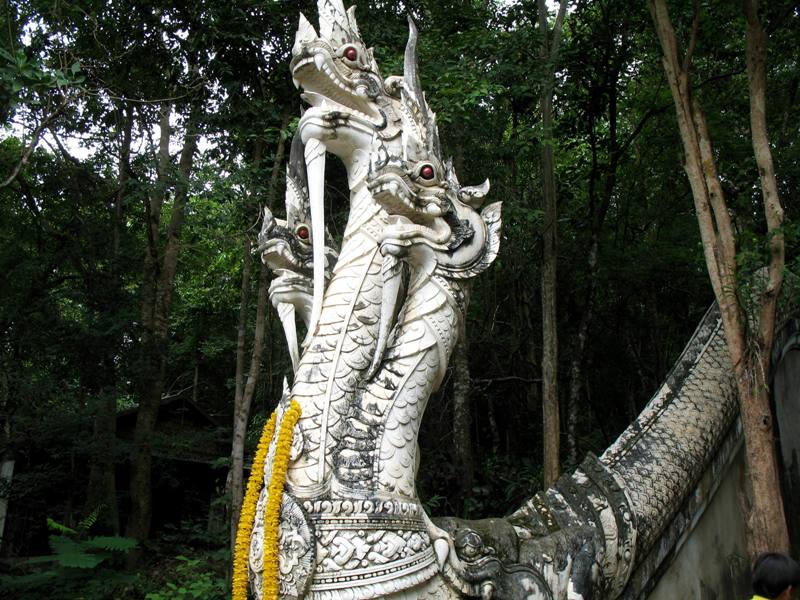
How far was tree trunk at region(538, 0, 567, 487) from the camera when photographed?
6777 millimetres

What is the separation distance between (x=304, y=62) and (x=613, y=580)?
10.6ft

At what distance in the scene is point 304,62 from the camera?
394 centimetres

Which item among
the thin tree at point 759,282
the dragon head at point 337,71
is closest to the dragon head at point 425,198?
the dragon head at point 337,71

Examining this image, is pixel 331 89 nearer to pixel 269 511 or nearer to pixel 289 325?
pixel 289 325

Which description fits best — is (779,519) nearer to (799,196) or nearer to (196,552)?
(799,196)

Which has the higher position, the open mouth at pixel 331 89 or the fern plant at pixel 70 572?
the open mouth at pixel 331 89

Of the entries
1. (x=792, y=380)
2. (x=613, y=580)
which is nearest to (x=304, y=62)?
(x=613, y=580)

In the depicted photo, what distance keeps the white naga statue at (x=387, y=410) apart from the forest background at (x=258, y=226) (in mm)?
2234

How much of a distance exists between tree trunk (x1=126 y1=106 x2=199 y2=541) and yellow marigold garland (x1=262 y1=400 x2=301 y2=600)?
5408mm

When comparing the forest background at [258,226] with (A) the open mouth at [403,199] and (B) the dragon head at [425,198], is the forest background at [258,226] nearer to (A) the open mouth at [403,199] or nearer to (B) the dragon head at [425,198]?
(B) the dragon head at [425,198]

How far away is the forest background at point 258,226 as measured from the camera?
24.1ft

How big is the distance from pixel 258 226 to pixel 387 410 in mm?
4761

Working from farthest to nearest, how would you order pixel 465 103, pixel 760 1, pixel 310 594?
pixel 465 103, pixel 760 1, pixel 310 594

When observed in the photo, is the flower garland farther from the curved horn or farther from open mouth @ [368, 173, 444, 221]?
the curved horn
